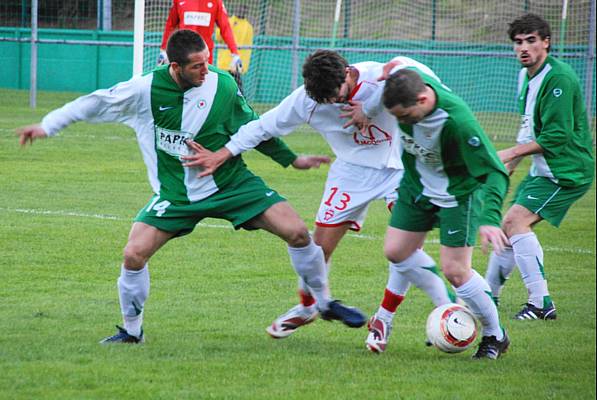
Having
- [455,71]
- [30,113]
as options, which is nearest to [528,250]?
[30,113]

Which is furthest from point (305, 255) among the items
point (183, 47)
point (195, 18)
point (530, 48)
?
point (195, 18)

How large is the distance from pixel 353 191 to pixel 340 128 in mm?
393

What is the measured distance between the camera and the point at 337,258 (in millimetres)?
9164

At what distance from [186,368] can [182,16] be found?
8.37 meters

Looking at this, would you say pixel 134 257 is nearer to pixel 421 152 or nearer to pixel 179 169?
pixel 179 169

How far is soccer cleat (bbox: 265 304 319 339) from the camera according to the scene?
636 cm

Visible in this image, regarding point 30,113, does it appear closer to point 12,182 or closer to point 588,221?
point 12,182

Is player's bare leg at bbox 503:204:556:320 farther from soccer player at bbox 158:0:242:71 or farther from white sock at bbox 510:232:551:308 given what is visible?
soccer player at bbox 158:0:242:71

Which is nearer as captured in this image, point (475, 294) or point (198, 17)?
point (475, 294)

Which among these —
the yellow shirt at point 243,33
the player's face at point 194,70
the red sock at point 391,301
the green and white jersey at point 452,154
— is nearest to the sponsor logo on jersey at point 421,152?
the green and white jersey at point 452,154

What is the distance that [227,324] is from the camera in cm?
669

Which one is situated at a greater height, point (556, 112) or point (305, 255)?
point (556, 112)

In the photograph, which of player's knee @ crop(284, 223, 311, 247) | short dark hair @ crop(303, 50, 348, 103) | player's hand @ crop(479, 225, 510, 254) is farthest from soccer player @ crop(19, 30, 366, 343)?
player's hand @ crop(479, 225, 510, 254)

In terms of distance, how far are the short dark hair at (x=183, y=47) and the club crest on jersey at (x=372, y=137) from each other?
3.77 feet
